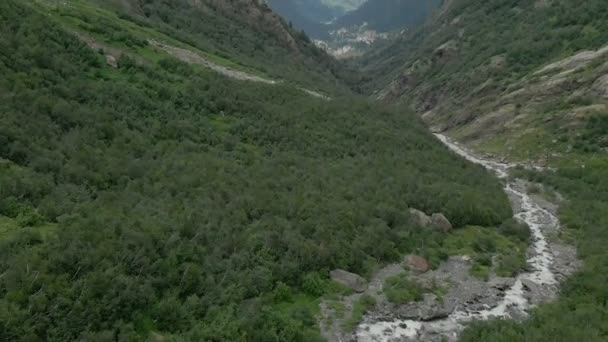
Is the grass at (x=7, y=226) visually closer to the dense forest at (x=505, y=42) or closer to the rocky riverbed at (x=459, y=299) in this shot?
the rocky riverbed at (x=459, y=299)

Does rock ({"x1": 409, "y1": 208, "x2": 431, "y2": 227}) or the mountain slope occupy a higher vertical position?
the mountain slope

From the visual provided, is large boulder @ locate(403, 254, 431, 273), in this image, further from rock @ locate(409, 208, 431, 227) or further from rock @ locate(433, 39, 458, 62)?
rock @ locate(433, 39, 458, 62)

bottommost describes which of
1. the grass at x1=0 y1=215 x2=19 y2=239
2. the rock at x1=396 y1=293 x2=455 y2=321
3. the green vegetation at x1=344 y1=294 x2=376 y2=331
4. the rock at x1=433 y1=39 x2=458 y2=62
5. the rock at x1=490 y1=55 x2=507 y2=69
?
the grass at x1=0 y1=215 x2=19 y2=239

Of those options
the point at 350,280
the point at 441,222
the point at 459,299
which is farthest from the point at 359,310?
the point at 441,222

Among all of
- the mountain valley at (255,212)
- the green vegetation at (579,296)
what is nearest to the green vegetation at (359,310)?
the mountain valley at (255,212)

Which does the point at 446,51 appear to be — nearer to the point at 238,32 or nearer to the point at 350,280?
the point at 238,32

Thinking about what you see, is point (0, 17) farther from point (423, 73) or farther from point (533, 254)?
point (423, 73)

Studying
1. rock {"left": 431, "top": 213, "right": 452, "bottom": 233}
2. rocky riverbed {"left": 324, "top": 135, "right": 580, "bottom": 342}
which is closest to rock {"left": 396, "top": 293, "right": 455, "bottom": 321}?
rocky riverbed {"left": 324, "top": 135, "right": 580, "bottom": 342}

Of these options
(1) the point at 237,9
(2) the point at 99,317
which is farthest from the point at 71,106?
(1) the point at 237,9
